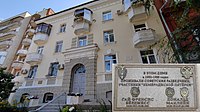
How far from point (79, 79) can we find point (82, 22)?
6126 millimetres

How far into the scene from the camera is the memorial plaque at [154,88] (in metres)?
3.29

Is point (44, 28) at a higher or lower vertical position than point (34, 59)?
higher

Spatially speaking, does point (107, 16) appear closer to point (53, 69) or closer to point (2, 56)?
point (53, 69)

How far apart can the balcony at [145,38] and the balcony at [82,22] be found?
215 inches

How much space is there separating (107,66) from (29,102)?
22.4ft

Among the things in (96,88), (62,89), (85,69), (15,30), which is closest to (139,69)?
(96,88)

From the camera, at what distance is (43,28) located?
16016 mm

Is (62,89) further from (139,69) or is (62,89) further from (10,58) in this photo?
(10,58)

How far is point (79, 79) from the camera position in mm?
12078

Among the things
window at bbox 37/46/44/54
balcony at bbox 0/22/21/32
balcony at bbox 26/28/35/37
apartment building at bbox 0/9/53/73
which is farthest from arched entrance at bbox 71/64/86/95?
balcony at bbox 0/22/21/32

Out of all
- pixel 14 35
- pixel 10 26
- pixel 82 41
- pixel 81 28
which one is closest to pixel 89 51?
pixel 82 41

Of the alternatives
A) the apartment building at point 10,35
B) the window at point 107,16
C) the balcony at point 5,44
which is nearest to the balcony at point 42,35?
the window at point 107,16

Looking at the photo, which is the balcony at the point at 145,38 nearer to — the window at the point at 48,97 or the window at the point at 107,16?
the window at the point at 107,16

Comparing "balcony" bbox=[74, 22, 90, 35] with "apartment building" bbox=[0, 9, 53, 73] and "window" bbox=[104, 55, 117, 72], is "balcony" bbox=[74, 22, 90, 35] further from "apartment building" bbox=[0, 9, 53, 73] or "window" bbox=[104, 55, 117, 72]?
"apartment building" bbox=[0, 9, 53, 73]
